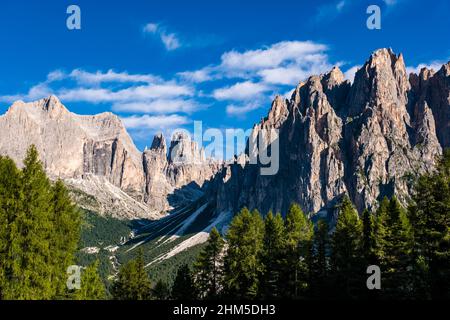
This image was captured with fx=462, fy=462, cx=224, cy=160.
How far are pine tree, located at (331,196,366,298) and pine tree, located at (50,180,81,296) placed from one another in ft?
89.1

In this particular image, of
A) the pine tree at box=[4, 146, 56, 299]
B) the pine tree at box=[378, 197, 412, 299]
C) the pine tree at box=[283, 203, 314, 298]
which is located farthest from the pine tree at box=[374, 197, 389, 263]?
the pine tree at box=[4, 146, 56, 299]

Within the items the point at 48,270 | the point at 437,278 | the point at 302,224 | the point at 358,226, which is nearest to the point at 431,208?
the point at 437,278

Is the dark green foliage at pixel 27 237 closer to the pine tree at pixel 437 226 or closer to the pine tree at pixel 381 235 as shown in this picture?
the pine tree at pixel 437 226

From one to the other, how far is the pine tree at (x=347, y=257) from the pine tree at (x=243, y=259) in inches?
335

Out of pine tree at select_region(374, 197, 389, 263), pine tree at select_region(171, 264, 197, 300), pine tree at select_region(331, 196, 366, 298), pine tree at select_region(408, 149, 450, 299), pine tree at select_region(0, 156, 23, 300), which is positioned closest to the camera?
pine tree at select_region(0, 156, 23, 300)

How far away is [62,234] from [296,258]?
26830mm

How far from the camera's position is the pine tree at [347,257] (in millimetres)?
46750

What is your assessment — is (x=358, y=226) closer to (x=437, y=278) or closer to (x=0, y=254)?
(x=437, y=278)

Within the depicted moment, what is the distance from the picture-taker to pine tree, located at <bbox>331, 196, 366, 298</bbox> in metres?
46.8

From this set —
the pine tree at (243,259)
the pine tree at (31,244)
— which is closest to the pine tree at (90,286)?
the pine tree at (31,244)

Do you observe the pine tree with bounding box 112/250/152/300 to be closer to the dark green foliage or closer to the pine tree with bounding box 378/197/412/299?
the dark green foliage

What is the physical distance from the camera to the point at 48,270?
30.2m
